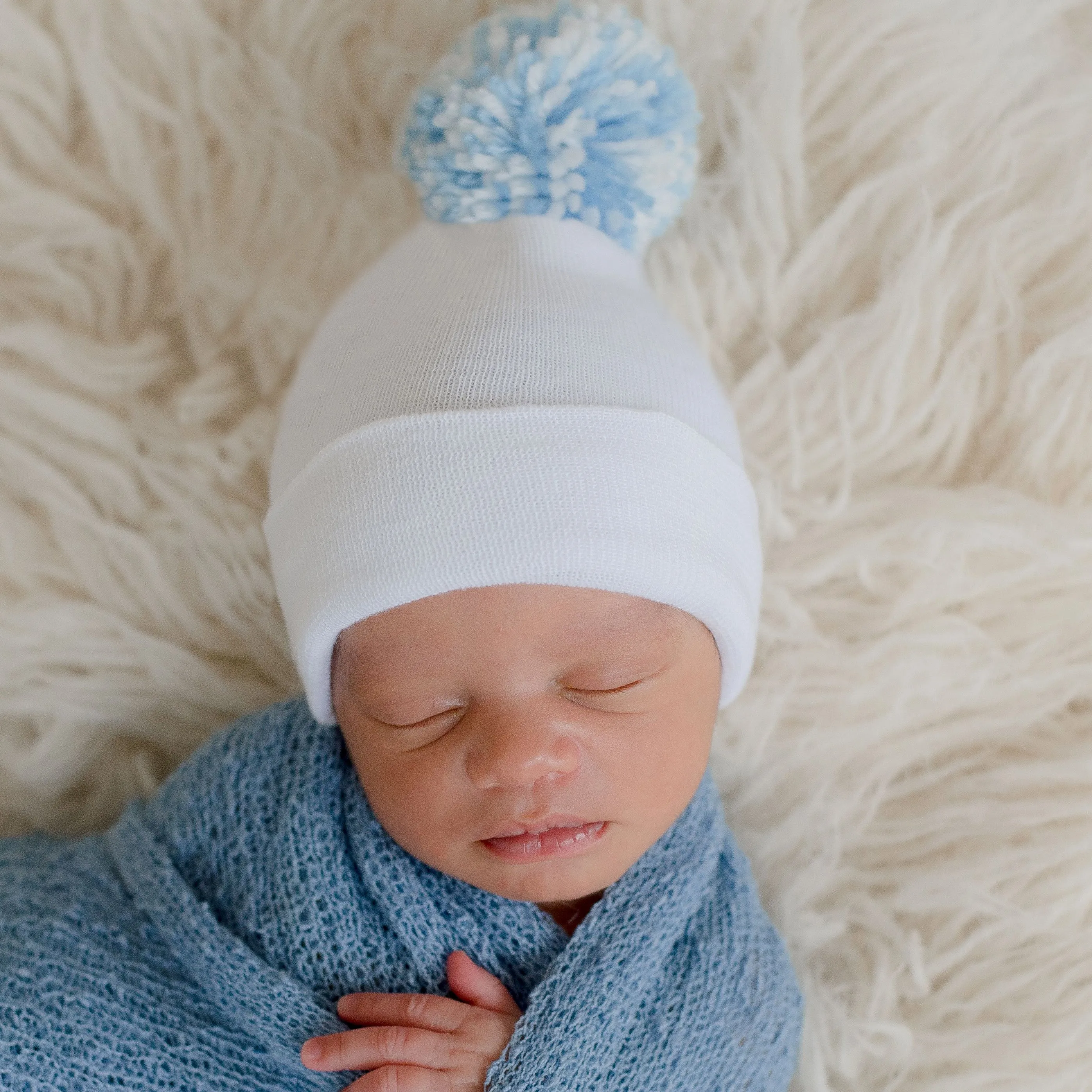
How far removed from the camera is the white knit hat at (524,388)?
2.79 feet

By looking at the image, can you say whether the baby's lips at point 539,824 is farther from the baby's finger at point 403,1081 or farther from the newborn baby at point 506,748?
the baby's finger at point 403,1081

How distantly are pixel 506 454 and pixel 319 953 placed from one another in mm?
433

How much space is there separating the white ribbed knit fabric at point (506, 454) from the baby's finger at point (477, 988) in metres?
0.23

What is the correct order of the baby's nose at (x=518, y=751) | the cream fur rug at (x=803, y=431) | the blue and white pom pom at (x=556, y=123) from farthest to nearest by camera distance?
the cream fur rug at (x=803, y=431) → the blue and white pom pom at (x=556, y=123) → the baby's nose at (x=518, y=751)

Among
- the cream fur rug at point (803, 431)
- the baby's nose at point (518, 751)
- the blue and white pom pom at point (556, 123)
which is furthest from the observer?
the cream fur rug at point (803, 431)

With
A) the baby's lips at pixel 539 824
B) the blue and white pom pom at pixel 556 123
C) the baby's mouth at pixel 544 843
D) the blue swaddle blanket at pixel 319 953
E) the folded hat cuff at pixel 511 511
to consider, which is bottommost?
the blue swaddle blanket at pixel 319 953

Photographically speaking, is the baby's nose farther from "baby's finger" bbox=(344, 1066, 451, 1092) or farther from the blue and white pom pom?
the blue and white pom pom

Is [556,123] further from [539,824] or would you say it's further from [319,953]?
[319,953]

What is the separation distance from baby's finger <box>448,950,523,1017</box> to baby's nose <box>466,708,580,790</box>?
170 millimetres

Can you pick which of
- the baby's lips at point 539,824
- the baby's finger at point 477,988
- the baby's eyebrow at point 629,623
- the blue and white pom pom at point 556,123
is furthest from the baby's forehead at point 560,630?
the blue and white pom pom at point 556,123

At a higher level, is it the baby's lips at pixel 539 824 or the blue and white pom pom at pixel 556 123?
the blue and white pom pom at pixel 556 123

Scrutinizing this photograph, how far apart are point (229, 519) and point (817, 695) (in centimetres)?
59

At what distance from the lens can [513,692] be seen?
85cm

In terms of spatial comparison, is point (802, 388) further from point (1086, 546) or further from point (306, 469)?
point (306, 469)
